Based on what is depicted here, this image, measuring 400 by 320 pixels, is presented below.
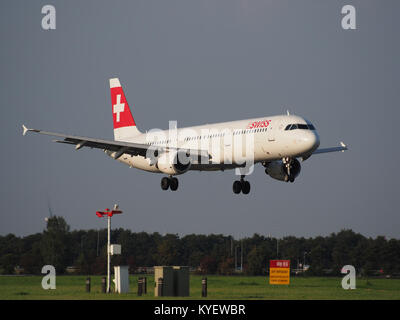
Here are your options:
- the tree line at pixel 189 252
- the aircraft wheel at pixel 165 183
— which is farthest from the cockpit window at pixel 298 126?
the tree line at pixel 189 252

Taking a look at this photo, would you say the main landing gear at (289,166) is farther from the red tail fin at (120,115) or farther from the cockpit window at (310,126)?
the red tail fin at (120,115)

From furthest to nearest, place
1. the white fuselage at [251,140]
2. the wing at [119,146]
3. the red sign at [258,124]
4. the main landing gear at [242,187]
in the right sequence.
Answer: the main landing gear at [242,187] → the wing at [119,146] → the red sign at [258,124] → the white fuselage at [251,140]

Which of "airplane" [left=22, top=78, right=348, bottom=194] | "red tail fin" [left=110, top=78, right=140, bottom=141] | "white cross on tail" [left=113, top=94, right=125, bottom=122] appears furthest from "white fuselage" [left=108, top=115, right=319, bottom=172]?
"white cross on tail" [left=113, top=94, right=125, bottom=122]

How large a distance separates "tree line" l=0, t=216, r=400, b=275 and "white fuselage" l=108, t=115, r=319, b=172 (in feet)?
114

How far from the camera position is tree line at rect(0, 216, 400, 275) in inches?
4151

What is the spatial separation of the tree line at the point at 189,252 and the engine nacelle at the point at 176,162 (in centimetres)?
3527

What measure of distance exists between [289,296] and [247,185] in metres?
16.2

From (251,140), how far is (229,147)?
8.81ft

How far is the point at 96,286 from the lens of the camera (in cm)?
7269

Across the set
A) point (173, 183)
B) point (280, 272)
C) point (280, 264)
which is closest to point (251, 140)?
point (173, 183)

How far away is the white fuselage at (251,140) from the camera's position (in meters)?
61.2

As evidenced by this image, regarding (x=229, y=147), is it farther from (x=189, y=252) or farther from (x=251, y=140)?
(x=189, y=252)

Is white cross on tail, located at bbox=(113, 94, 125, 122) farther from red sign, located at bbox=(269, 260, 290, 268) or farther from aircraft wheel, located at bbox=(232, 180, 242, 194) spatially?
red sign, located at bbox=(269, 260, 290, 268)
